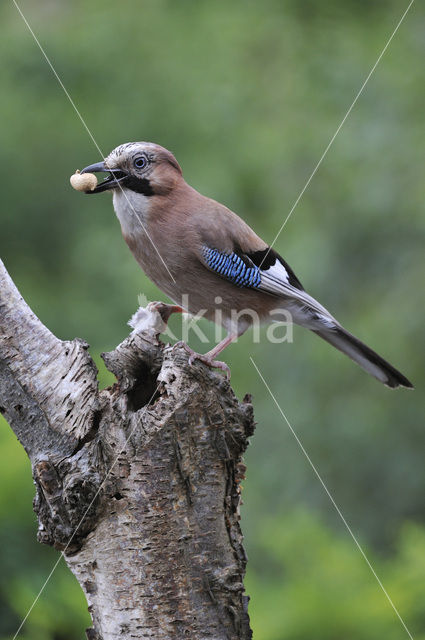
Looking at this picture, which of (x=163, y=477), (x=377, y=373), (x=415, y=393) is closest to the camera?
(x=163, y=477)

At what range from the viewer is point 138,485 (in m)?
2.86

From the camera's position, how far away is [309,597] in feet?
13.1

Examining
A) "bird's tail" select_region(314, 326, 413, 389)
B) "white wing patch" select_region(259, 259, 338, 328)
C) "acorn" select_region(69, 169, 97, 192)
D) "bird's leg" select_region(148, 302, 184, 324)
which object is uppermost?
"acorn" select_region(69, 169, 97, 192)

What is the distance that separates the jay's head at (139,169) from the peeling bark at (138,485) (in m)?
0.97

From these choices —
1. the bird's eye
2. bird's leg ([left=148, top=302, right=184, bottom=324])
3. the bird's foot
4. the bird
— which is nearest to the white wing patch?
the bird

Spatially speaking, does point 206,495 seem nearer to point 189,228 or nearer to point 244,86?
point 189,228

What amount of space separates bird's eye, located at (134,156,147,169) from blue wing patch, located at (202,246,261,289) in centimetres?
47

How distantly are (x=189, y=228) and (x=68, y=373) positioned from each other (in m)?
1.20

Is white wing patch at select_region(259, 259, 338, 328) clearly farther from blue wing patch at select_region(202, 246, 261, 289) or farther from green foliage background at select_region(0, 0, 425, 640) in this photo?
green foliage background at select_region(0, 0, 425, 640)

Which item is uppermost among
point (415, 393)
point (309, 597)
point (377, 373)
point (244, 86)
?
point (244, 86)

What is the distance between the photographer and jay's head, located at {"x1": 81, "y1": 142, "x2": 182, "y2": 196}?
12.5 ft

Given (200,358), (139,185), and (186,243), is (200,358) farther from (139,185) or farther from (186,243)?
(139,185)

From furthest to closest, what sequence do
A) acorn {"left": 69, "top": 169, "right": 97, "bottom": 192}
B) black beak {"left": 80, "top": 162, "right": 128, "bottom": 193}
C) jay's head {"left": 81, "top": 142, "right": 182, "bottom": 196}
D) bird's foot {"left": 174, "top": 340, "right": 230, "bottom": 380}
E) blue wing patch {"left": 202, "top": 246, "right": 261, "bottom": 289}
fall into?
blue wing patch {"left": 202, "top": 246, "right": 261, "bottom": 289} < jay's head {"left": 81, "top": 142, "right": 182, "bottom": 196} < black beak {"left": 80, "top": 162, "right": 128, "bottom": 193} < acorn {"left": 69, "top": 169, "right": 97, "bottom": 192} < bird's foot {"left": 174, "top": 340, "right": 230, "bottom": 380}

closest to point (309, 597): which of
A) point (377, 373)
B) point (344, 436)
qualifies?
point (377, 373)
